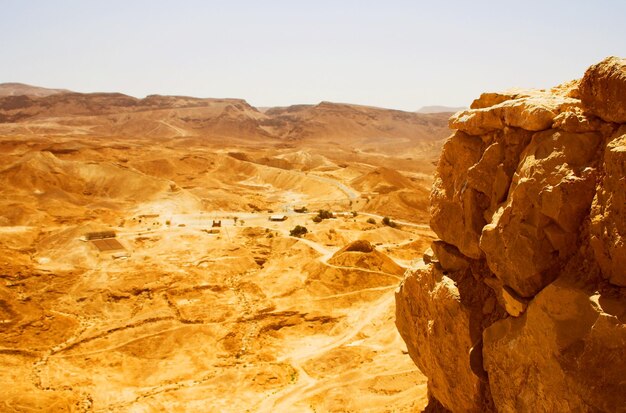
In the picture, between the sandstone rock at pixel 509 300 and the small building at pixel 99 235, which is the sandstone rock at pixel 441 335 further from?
the small building at pixel 99 235

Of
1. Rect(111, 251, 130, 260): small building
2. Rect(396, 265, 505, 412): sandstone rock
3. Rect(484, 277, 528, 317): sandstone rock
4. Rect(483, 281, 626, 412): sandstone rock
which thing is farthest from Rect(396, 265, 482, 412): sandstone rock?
Rect(111, 251, 130, 260): small building

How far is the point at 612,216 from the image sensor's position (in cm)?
694

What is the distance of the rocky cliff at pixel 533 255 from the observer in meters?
6.90

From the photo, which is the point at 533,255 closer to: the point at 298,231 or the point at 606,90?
the point at 606,90

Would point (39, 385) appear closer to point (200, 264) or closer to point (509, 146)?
point (200, 264)

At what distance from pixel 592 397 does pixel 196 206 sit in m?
52.5

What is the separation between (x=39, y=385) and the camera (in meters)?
20.2

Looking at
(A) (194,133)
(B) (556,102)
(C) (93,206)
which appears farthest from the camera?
(A) (194,133)

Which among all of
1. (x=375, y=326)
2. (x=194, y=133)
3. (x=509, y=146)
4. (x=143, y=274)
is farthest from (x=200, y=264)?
(x=194, y=133)

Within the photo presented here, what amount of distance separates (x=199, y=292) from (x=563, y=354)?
2561 cm

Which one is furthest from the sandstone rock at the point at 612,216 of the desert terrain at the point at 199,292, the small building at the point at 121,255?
the small building at the point at 121,255

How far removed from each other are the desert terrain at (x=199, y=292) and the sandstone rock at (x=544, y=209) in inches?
267

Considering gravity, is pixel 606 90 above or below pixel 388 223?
above

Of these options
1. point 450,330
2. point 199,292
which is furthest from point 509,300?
point 199,292
